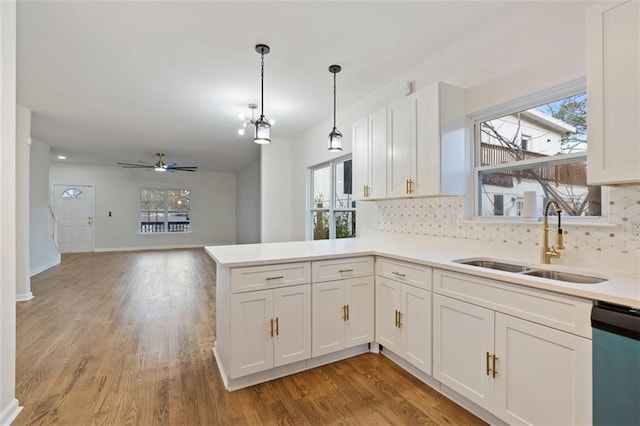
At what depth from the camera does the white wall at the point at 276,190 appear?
5.61 meters

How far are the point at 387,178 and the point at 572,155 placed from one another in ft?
4.36

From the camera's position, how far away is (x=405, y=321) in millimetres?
2248

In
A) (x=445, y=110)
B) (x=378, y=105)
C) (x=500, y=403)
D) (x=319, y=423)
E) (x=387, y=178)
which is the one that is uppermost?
(x=378, y=105)

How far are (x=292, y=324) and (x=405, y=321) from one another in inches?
33.2

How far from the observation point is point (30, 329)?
311 cm

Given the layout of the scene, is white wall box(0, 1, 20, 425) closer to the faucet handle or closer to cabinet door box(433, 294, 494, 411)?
cabinet door box(433, 294, 494, 411)

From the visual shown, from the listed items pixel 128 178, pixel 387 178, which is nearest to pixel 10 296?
pixel 387 178

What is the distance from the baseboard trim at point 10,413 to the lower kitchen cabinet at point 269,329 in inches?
48.3

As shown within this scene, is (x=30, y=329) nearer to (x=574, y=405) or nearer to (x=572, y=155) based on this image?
(x=574, y=405)

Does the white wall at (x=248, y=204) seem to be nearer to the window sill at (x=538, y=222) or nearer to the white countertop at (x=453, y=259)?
the white countertop at (x=453, y=259)

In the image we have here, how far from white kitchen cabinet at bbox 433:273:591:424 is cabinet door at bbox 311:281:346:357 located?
2.38 ft

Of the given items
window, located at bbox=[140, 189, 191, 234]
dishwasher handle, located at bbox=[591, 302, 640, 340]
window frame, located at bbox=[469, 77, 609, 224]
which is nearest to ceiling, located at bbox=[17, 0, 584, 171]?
window frame, located at bbox=[469, 77, 609, 224]

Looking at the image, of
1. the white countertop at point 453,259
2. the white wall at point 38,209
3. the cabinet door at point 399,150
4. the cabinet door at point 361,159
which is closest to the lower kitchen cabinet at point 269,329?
the white countertop at point 453,259

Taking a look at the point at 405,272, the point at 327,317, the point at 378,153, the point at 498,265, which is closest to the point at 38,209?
the point at 327,317
